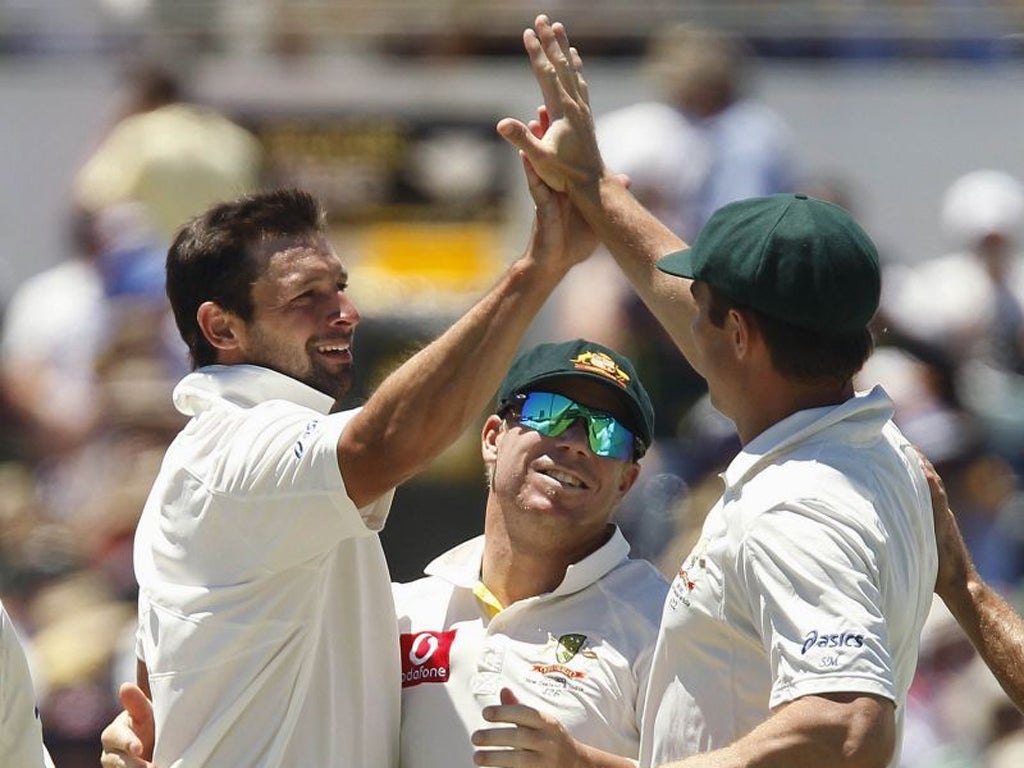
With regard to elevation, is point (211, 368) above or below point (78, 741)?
above

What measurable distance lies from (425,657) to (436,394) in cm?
61

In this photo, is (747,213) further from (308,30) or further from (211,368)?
(308,30)

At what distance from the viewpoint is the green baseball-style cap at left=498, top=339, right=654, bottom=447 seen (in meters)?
3.60

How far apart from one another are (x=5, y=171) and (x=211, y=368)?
15.5ft

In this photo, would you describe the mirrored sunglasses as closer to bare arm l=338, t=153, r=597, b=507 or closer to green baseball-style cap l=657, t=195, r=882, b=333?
bare arm l=338, t=153, r=597, b=507

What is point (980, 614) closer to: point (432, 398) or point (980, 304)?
point (432, 398)

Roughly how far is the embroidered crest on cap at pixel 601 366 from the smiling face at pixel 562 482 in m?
0.03

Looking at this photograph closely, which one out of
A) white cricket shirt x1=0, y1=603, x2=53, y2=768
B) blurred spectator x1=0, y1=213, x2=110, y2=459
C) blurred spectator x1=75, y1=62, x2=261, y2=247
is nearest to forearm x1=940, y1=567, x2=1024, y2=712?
white cricket shirt x1=0, y1=603, x2=53, y2=768

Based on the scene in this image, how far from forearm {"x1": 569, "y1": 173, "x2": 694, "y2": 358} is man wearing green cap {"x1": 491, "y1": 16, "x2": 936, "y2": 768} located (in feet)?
1.38

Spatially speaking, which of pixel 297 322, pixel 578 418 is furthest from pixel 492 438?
pixel 297 322

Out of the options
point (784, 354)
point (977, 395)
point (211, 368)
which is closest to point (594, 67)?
point (977, 395)

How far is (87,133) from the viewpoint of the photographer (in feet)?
25.2

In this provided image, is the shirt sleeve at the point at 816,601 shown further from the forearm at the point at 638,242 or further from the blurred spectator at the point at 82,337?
the blurred spectator at the point at 82,337

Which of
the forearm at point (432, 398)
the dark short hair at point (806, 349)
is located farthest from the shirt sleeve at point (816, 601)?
the forearm at point (432, 398)
